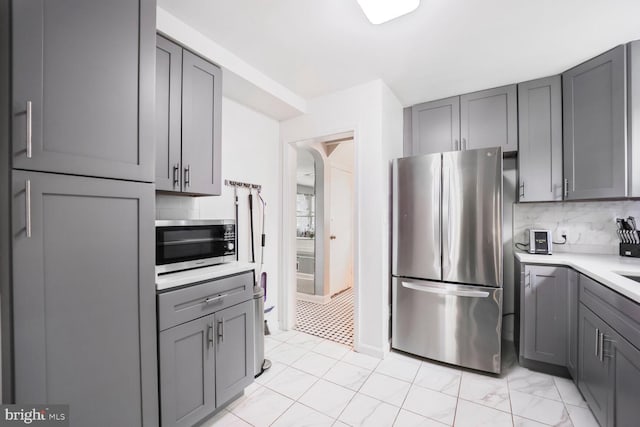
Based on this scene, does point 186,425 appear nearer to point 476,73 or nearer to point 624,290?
point 624,290

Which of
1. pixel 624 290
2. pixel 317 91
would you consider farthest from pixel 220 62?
pixel 624 290

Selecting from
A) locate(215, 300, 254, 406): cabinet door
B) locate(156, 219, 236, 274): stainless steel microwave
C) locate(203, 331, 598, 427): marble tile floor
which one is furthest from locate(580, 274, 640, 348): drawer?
locate(156, 219, 236, 274): stainless steel microwave

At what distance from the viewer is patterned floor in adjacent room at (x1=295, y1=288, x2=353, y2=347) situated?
117 inches

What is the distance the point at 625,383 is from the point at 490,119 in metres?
2.16

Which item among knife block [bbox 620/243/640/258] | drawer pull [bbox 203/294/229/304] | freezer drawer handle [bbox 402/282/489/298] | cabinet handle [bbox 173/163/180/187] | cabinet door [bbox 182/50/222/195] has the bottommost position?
freezer drawer handle [bbox 402/282/489/298]

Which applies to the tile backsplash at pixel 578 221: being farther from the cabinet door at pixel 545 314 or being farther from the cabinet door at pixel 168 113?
the cabinet door at pixel 168 113

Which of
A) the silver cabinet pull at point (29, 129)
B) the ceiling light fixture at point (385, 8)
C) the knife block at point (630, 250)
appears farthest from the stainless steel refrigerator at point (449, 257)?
the silver cabinet pull at point (29, 129)

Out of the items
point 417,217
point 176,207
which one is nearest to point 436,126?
point 417,217

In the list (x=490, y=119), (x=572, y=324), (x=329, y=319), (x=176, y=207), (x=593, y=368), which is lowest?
(x=329, y=319)

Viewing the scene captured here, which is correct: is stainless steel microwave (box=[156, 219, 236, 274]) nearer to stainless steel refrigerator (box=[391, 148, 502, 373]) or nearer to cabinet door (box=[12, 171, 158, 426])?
cabinet door (box=[12, 171, 158, 426])

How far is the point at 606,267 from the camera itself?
1836 millimetres

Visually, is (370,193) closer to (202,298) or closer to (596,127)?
(202,298)

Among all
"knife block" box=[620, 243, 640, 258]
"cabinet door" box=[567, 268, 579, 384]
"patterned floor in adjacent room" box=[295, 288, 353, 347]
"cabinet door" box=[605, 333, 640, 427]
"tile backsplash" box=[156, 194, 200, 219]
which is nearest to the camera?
"cabinet door" box=[605, 333, 640, 427]

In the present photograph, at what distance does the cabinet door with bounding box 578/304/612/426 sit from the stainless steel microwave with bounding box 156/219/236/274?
7.65 ft
